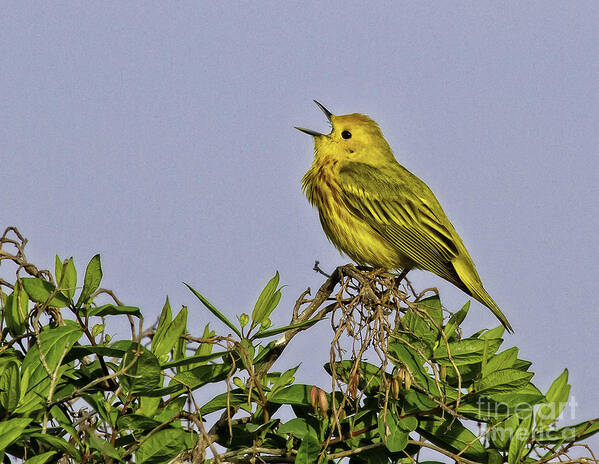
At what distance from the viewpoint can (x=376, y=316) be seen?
143 inches

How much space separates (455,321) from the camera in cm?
384

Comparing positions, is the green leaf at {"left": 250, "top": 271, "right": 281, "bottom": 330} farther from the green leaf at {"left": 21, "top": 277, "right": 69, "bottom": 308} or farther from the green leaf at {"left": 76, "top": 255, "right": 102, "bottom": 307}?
the green leaf at {"left": 21, "top": 277, "right": 69, "bottom": 308}

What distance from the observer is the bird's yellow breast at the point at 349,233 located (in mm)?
6586

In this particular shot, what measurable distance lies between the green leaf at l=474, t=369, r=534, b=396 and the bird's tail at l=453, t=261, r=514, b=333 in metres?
2.82

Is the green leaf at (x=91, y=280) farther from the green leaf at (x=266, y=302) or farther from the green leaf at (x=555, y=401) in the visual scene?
the green leaf at (x=555, y=401)

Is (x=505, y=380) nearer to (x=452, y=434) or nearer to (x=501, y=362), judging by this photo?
(x=501, y=362)

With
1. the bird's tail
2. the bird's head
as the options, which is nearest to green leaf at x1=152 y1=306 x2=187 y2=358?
the bird's tail

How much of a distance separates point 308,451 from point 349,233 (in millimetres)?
3609

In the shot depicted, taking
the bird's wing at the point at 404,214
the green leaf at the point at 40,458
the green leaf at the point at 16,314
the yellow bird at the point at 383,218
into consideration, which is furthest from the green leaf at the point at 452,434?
the bird's wing at the point at 404,214

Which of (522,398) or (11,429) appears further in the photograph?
(522,398)

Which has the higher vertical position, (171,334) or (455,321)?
(455,321)

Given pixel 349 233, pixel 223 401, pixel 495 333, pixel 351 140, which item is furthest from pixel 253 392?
pixel 351 140

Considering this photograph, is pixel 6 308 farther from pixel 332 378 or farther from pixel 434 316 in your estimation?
pixel 434 316

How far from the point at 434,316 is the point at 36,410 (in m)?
1.84
